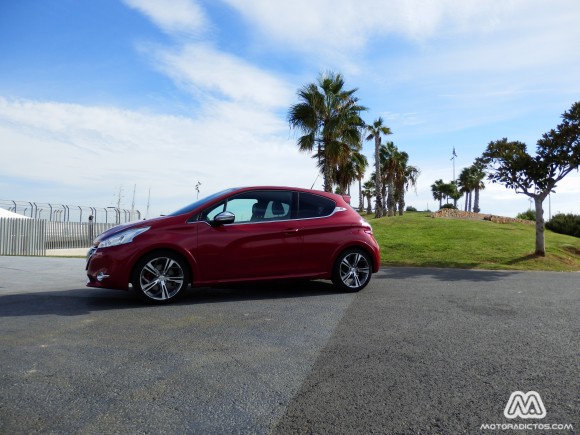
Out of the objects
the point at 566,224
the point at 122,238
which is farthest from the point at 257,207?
the point at 566,224

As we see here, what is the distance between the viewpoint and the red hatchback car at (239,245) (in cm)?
628

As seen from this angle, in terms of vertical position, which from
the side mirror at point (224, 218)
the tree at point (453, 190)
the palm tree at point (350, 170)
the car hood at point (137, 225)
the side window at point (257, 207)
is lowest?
the car hood at point (137, 225)

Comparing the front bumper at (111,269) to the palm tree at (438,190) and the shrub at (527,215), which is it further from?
the palm tree at (438,190)

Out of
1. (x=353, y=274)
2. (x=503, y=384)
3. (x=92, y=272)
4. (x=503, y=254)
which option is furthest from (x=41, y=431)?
(x=503, y=254)

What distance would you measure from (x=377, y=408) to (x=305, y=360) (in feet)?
3.39

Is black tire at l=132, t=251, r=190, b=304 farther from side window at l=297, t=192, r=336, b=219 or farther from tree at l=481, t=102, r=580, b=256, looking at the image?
tree at l=481, t=102, r=580, b=256

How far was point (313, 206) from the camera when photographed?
7.41 metres

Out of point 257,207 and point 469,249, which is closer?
point 257,207

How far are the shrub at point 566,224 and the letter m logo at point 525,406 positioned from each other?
2777 cm

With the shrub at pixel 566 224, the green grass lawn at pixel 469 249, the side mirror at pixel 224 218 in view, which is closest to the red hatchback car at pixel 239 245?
the side mirror at pixel 224 218

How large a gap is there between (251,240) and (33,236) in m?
19.5

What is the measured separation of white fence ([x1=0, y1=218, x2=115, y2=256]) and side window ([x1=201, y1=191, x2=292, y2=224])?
18.9m

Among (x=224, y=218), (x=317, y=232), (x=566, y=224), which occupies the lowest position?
(x=317, y=232)

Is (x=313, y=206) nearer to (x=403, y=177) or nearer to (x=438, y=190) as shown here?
(x=403, y=177)
